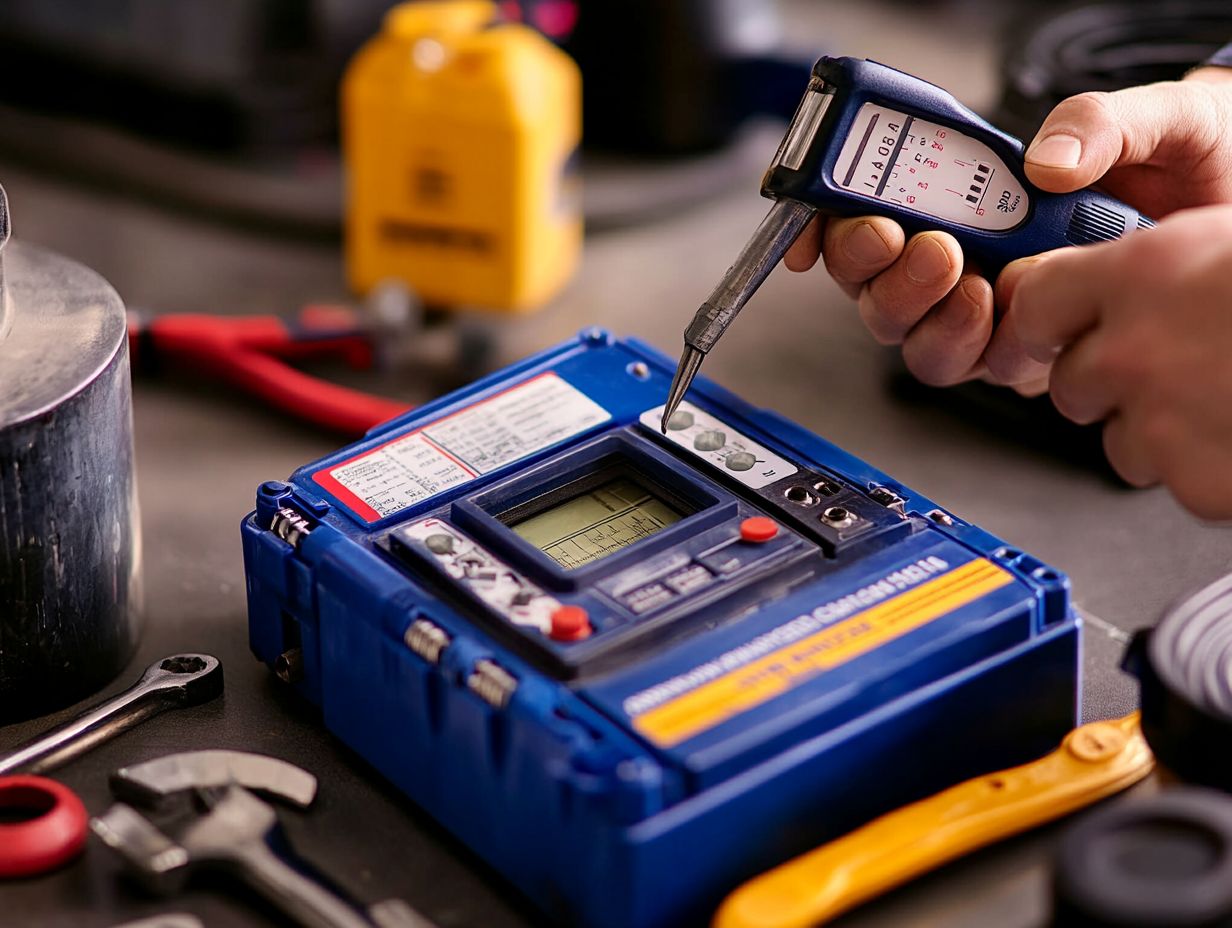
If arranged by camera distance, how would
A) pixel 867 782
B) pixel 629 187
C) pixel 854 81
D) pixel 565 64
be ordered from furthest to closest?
pixel 629 187 → pixel 565 64 → pixel 854 81 → pixel 867 782

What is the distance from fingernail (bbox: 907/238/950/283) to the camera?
33.8 inches

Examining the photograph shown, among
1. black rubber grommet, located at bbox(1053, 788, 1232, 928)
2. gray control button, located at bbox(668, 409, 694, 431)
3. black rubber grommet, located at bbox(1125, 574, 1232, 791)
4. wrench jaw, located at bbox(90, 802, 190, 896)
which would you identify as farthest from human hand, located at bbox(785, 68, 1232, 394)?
wrench jaw, located at bbox(90, 802, 190, 896)

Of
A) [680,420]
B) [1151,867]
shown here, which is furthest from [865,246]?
[1151,867]

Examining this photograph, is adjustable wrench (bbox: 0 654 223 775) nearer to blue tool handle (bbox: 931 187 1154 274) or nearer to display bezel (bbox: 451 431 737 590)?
display bezel (bbox: 451 431 737 590)

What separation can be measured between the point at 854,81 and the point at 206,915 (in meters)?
0.50

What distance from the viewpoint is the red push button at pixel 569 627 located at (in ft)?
2.34

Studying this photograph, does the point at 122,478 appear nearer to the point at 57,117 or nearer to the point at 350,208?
the point at 350,208

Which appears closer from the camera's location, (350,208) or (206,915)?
(206,915)

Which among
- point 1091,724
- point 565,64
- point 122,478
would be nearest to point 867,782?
point 1091,724

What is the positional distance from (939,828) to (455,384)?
610 mm

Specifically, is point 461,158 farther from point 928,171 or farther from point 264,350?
point 928,171

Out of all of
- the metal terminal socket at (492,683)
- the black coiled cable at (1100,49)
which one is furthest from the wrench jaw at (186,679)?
the black coiled cable at (1100,49)

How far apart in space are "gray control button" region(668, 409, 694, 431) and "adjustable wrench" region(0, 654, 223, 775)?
274 millimetres

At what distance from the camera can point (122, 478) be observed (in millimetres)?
831
